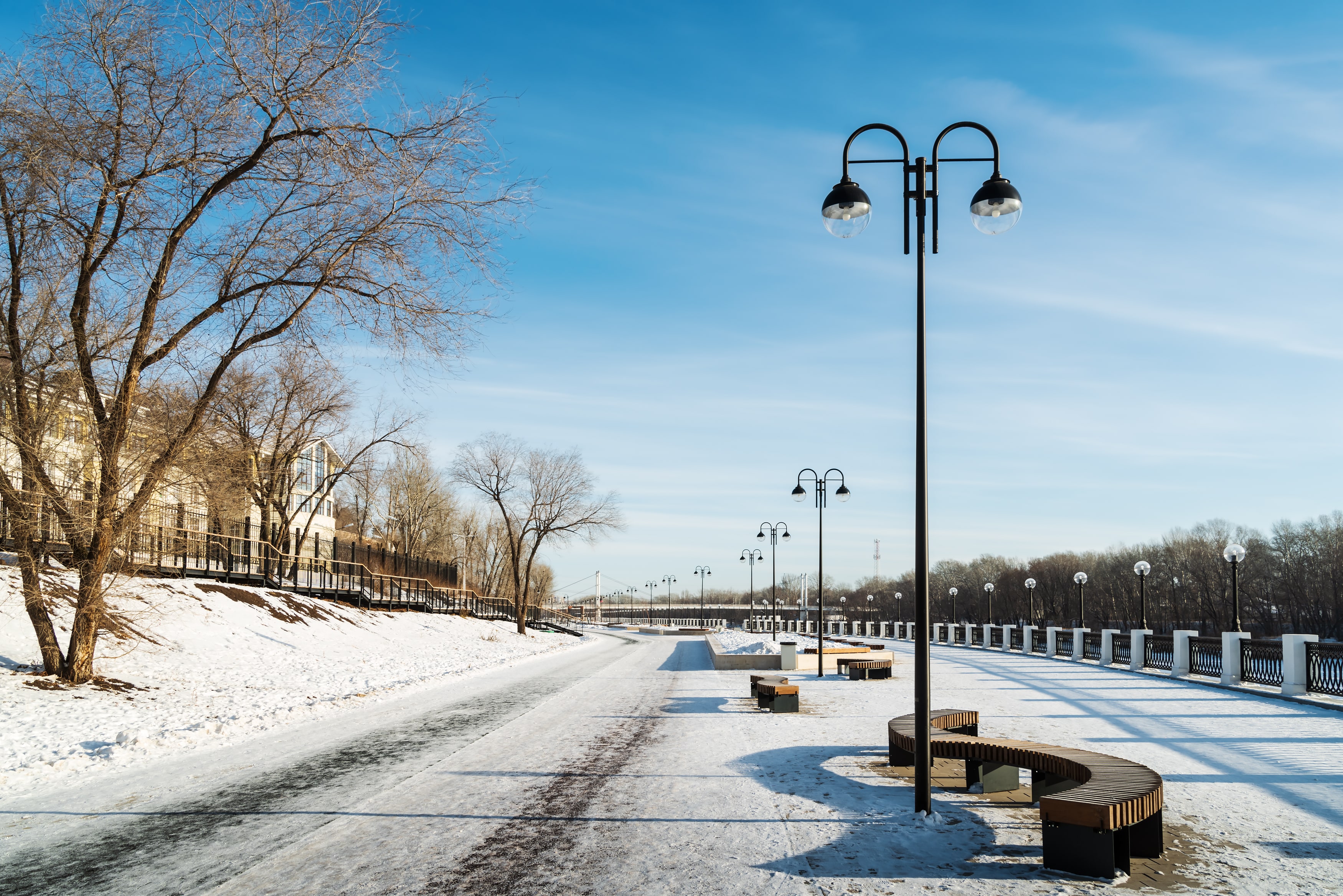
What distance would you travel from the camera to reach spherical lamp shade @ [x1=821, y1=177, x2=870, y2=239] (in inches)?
296

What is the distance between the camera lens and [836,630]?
6900cm

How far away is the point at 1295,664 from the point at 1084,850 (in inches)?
569

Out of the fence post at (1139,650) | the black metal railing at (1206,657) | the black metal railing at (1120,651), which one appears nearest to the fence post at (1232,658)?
the black metal railing at (1206,657)

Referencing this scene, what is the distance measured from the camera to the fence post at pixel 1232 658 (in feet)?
61.8

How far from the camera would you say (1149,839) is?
6.09 meters

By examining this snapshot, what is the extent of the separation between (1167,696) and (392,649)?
21.8 m

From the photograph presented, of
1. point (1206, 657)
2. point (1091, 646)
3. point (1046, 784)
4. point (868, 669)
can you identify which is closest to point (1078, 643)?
point (1091, 646)

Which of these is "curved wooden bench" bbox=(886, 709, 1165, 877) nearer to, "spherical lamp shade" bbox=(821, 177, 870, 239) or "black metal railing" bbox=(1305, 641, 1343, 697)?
"spherical lamp shade" bbox=(821, 177, 870, 239)

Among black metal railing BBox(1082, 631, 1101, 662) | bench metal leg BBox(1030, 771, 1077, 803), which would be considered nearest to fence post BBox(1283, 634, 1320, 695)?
black metal railing BBox(1082, 631, 1101, 662)

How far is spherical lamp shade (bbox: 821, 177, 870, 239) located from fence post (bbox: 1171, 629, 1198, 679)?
18259 mm

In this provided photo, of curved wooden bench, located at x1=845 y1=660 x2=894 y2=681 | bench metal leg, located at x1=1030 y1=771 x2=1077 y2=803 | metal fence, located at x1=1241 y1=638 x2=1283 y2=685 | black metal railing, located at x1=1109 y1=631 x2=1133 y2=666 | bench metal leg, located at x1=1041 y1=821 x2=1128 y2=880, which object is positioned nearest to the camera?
bench metal leg, located at x1=1041 y1=821 x2=1128 y2=880

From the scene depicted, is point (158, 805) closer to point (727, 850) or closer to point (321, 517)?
point (727, 850)

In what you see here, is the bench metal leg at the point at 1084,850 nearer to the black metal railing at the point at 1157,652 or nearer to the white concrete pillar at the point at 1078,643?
the black metal railing at the point at 1157,652

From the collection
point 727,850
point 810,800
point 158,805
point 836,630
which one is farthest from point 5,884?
point 836,630
